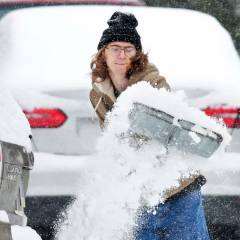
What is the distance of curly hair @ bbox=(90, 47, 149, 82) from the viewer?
402cm

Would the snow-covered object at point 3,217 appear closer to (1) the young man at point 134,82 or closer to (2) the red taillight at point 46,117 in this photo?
(1) the young man at point 134,82

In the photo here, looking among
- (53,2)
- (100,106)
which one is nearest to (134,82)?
(100,106)

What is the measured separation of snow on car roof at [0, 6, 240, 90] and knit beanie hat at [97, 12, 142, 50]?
1.01 metres

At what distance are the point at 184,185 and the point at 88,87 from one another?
61.6 inches

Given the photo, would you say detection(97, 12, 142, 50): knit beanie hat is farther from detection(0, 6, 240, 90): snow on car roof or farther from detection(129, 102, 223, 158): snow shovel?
detection(0, 6, 240, 90): snow on car roof

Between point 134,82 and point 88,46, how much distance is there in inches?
70.2

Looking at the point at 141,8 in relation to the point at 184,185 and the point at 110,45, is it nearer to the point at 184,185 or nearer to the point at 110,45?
the point at 110,45

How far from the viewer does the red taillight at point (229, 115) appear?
517 centimetres

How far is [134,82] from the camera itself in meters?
3.96

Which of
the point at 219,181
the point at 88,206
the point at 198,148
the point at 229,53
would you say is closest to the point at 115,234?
the point at 88,206

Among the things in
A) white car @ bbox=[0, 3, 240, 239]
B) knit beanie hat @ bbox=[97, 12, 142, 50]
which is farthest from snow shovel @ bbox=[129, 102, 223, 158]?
white car @ bbox=[0, 3, 240, 239]

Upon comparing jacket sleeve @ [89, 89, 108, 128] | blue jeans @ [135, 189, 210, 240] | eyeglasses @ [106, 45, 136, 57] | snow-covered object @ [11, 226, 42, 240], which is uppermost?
eyeglasses @ [106, 45, 136, 57]

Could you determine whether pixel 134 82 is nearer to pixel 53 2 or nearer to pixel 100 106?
pixel 100 106

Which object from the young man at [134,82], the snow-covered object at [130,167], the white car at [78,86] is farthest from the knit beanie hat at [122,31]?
the white car at [78,86]
